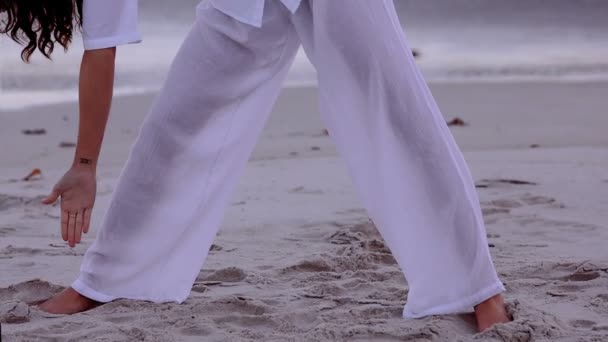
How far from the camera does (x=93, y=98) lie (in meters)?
2.57

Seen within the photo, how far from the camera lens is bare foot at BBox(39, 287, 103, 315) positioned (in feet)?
9.50

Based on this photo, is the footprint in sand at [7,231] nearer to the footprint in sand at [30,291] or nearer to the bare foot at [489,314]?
the footprint in sand at [30,291]

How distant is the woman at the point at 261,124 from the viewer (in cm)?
250

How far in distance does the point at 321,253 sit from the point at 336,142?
1.06m

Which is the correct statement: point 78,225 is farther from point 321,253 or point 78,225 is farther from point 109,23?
point 321,253

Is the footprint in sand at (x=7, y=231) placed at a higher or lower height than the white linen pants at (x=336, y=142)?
lower

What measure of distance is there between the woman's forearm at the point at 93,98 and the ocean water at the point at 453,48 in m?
6.25

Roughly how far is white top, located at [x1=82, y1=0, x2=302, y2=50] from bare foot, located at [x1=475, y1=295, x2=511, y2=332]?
2.97 ft

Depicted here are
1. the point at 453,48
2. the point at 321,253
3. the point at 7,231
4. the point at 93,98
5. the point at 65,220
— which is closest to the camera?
the point at 93,98

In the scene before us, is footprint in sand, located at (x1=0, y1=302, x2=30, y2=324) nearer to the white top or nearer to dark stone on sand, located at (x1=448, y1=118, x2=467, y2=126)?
the white top

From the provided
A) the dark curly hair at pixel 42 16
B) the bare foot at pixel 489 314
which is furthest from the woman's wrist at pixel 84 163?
the bare foot at pixel 489 314

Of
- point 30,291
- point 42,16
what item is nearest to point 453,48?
point 30,291

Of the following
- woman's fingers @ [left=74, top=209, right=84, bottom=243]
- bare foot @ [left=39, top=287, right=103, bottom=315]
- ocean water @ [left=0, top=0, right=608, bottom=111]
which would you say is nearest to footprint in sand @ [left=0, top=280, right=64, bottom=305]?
bare foot @ [left=39, top=287, right=103, bottom=315]

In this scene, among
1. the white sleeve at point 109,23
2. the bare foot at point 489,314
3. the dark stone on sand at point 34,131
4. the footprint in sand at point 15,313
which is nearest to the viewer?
the white sleeve at point 109,23
